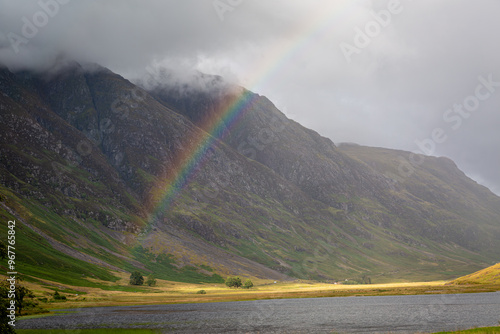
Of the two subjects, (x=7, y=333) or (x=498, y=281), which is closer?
(x=7, y=333)

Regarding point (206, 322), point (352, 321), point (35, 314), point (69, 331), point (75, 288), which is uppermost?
point (352, 321)

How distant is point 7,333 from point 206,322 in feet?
230

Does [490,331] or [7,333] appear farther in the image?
[490,331]

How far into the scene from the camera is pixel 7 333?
87.2ft

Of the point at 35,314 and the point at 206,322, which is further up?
the point at 206,322

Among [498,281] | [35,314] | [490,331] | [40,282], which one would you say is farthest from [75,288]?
[498,281]

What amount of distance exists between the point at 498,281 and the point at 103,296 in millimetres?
197916

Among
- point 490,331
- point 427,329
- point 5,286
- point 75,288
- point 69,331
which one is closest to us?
point 5,286

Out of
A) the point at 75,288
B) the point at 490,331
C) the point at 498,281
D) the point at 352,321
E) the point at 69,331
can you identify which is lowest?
the point at 75,288

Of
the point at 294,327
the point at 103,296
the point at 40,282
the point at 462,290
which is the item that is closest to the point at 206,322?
the point at 294,327

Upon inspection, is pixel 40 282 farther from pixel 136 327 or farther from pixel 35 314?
pixel 136 327

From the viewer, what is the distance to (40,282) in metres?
180

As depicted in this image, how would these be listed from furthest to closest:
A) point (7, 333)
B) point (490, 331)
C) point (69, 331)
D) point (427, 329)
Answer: point (69, 331), point (427, 329), point (490, 331), point (7, 333)

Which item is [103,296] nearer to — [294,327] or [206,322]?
[206,322]
